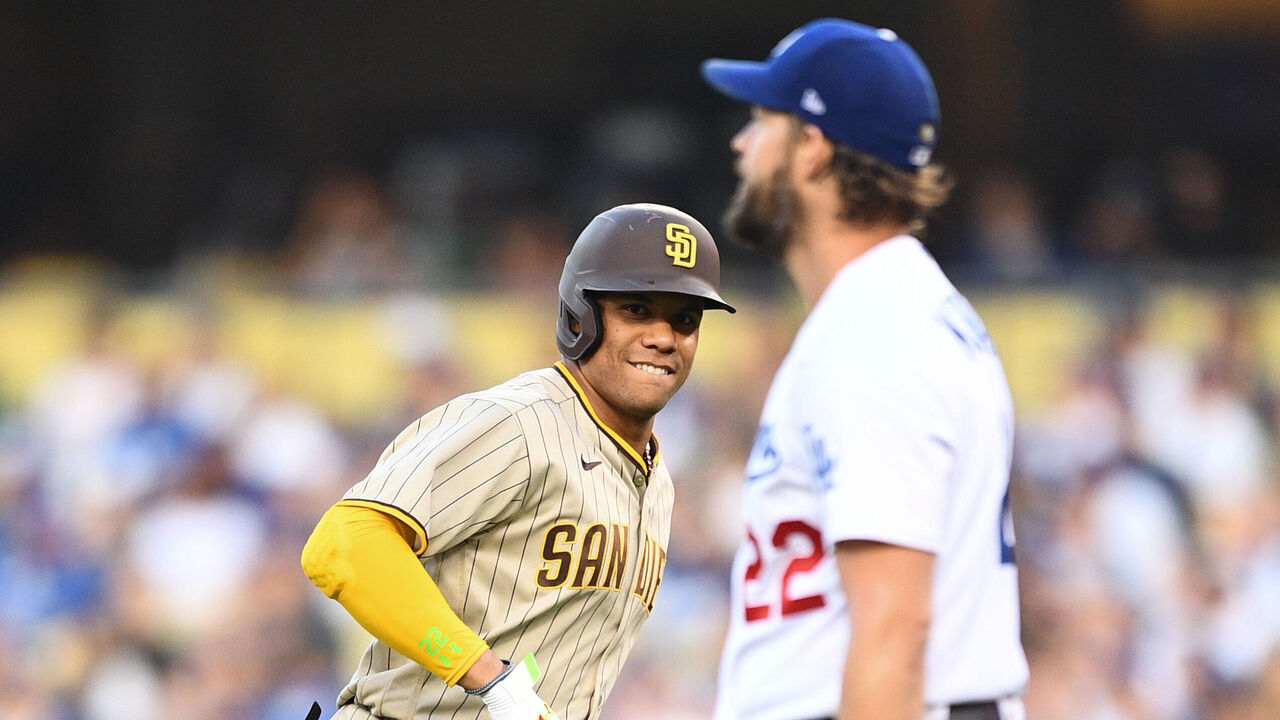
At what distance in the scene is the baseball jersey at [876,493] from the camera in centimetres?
221

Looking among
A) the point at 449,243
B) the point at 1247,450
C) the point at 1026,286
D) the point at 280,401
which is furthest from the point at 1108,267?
the point at 280,401

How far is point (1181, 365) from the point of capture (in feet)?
25.1

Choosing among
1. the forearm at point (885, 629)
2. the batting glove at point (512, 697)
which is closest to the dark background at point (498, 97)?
the batting glove at point (512, 697)

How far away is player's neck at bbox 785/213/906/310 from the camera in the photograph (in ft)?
8.50

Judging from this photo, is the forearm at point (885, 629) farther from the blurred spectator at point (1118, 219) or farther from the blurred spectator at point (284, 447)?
the blurred spectator at point (1118, 219)

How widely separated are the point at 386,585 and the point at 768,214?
0.93 m

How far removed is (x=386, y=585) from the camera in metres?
2.59

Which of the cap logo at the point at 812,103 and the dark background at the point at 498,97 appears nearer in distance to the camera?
the cap logo at the point at 812,103

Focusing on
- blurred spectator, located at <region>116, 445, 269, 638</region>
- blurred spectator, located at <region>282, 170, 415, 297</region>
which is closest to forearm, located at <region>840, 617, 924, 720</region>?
blurred spectator, located at <region>116, 445, 269, 638</region>

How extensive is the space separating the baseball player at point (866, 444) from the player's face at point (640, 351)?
0.32 meters

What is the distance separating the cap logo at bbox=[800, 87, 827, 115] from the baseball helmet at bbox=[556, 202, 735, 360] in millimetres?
398

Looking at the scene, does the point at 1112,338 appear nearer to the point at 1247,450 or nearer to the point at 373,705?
the point at 1247,450

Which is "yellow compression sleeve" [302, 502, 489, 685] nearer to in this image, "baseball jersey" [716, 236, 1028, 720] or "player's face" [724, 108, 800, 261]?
"baseball jersey" [716, 236, 1028, 720]

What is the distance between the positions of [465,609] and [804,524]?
0.73 m
